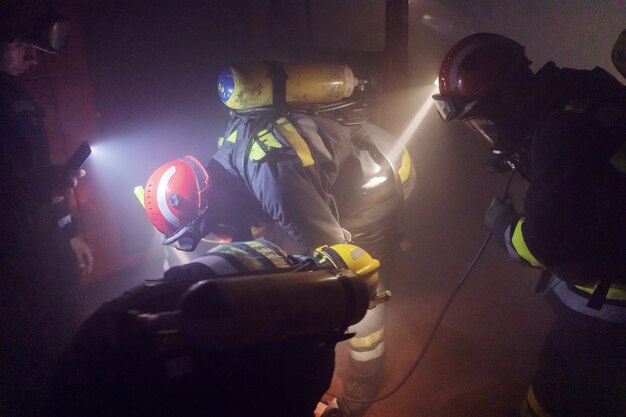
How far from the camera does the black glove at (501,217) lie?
2240 mm

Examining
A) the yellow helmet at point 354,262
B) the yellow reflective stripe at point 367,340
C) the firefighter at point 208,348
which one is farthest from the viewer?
the yellow reflective stripe at point 367,340

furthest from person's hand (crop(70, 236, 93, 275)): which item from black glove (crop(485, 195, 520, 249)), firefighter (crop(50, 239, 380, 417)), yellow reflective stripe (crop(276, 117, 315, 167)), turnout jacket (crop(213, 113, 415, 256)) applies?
black glove (crop(485, 195, 520, 249))

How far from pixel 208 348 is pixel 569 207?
1652 millimetres

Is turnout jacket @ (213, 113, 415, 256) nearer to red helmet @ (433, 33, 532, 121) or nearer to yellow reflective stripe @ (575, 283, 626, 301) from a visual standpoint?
red helmet @ (433, 33, 532, 121)

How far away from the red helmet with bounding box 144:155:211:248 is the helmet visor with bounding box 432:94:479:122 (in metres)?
1.76

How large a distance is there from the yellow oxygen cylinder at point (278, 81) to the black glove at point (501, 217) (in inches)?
54.8

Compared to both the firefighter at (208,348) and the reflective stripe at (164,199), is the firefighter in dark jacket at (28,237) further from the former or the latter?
the firefighter at (208,348)

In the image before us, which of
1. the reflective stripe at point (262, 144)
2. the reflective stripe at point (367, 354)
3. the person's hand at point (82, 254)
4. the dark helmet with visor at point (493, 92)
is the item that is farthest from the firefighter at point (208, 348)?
the person's hand at point (82, 254)

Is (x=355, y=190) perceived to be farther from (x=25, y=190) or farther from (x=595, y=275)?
(x=25, y=190)

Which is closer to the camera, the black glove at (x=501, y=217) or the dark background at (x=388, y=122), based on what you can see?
the black glove at (x=501, y=217)

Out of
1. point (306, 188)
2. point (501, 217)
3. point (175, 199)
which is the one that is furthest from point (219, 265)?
point (501, 217)

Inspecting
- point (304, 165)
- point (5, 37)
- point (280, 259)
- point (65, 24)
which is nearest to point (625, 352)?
point (280, 259)

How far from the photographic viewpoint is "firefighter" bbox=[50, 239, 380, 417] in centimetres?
91

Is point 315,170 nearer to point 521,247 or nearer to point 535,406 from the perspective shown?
point 521,247
